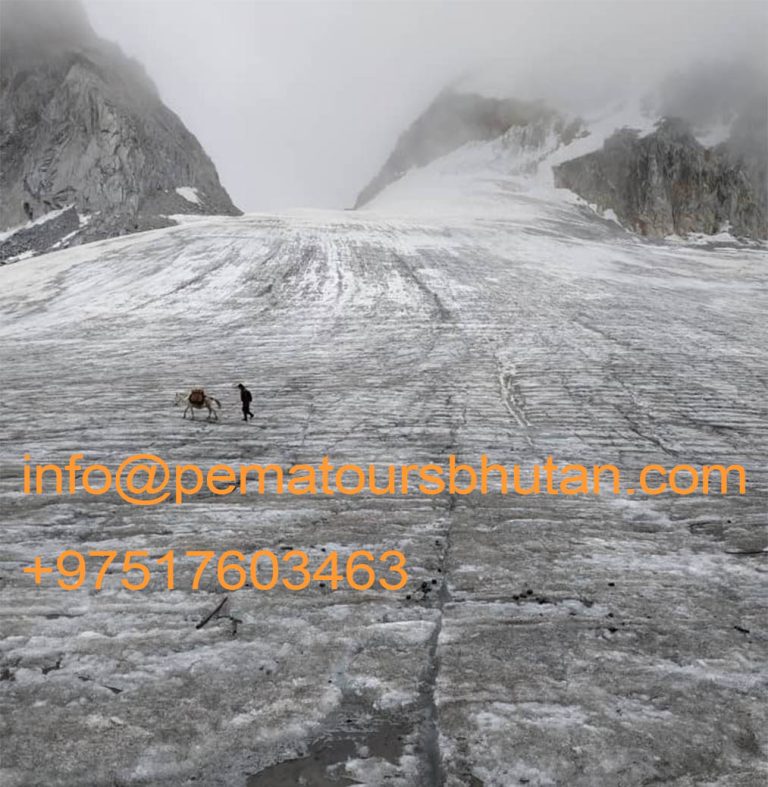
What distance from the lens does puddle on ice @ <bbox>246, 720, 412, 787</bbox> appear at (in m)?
4.30

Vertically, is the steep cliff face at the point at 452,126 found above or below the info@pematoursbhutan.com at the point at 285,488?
above

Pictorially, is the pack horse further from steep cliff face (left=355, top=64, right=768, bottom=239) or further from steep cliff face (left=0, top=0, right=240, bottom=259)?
steep cliff face (left=355, top=64, right=768, bottom=239)

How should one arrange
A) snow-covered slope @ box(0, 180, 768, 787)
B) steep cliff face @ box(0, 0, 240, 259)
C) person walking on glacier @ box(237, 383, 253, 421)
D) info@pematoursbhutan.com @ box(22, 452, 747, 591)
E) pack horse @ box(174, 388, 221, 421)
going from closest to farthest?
snow-covered slope @ box(0, 180, 768, 787) → info@pematoursbhutan.com @ box(22, 452, 747, 591) → person walking on glacier @ box(237, 383, 253, 421) → pack horse @ box(174, 388, 221, 421) → steep cliff face @ box(0, 0, 240, 259)

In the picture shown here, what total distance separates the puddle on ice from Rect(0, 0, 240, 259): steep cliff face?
7751cm

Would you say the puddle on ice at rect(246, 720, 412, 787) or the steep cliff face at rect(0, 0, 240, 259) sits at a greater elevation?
the steep cliff face at rect(0, 0, 240, 259)

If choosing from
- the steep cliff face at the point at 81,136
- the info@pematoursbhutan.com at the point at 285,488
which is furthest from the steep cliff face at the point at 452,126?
the info@pematoursbhutan.com at the point at 285,488

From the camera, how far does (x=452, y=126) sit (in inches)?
5281

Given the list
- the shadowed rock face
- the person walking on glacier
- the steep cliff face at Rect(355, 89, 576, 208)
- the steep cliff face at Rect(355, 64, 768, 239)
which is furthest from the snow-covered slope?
the steep cliff face at Rect(355, 89, 576, 208)

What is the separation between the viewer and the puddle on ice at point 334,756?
4305 mm

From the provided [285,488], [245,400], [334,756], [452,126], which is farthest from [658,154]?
[334,756]

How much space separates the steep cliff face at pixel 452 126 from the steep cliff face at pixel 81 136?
48885 mm

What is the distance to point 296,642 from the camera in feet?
19.0

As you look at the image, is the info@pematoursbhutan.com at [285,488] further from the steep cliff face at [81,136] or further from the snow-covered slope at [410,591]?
the steep cliff face at [81,136]

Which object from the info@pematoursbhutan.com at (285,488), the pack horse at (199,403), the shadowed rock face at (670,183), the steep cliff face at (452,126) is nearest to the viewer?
the info@pematoursbhutan.com at (285,488)
